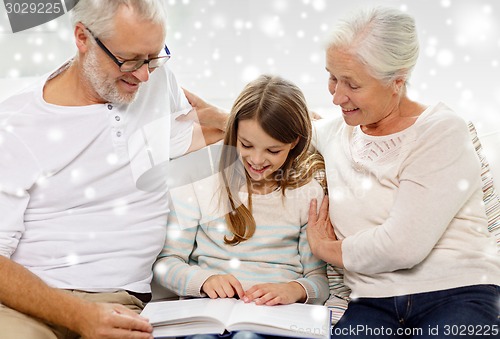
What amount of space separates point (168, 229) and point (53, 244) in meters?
0.29

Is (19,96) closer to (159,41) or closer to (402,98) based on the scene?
(159,41)

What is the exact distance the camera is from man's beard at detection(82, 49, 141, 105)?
61.1 inches

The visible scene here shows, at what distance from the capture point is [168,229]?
5.54 feet

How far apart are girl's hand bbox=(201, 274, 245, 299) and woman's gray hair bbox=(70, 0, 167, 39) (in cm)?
61

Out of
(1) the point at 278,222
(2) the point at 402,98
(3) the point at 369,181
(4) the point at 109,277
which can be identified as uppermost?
(2) the point at 402,98

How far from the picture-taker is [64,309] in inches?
54.8

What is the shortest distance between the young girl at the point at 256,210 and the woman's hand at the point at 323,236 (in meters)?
0.03

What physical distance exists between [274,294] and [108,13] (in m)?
0.76

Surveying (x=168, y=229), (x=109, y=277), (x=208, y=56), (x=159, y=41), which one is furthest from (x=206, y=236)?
(x=208, y=56)

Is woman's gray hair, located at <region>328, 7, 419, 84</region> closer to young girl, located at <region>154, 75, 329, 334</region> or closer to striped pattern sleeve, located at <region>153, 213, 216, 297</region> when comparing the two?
young girl, located at <region>154, 75, 329, 334</region>

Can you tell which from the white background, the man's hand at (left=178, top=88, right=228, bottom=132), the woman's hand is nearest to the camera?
the woman's hand

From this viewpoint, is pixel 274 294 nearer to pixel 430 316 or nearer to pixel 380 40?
pixel 430 316

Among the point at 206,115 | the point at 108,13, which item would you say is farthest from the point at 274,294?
the point at 108,13

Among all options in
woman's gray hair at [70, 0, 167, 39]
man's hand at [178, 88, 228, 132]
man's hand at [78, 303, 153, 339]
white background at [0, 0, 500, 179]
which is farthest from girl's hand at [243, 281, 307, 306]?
white background at [0, 0, 500, 179]
